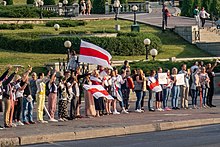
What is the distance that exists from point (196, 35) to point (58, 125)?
24356mm

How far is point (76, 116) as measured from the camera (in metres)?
25.6

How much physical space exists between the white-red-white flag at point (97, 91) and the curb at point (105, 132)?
8.37 ft

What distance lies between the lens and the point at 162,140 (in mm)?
21328

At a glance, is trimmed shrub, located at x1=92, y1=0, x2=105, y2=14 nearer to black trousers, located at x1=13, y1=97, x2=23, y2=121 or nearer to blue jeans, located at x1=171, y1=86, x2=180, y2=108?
blue jeans, located at x1=171, y1=86, x2=180, y2=108

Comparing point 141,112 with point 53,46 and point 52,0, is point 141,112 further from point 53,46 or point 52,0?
point 52,0

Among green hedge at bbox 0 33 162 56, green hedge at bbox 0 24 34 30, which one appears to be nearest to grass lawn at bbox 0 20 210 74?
green hedge at bbox 0 24 34 30

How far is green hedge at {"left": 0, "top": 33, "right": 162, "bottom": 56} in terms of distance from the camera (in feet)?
135

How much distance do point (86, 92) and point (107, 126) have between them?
2.82 metres

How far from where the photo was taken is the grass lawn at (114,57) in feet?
125

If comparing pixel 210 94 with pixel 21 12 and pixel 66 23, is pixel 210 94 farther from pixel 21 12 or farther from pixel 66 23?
pixel 21 12

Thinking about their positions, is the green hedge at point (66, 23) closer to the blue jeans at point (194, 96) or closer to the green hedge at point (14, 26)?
the green hedge at point (14, 26)

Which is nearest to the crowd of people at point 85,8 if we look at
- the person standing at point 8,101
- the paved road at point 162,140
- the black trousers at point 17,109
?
the black trousers at point 17,109

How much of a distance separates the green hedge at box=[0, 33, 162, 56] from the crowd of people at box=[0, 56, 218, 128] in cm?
1103

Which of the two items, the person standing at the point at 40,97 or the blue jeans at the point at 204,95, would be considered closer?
the person standing at the point at 40,97
